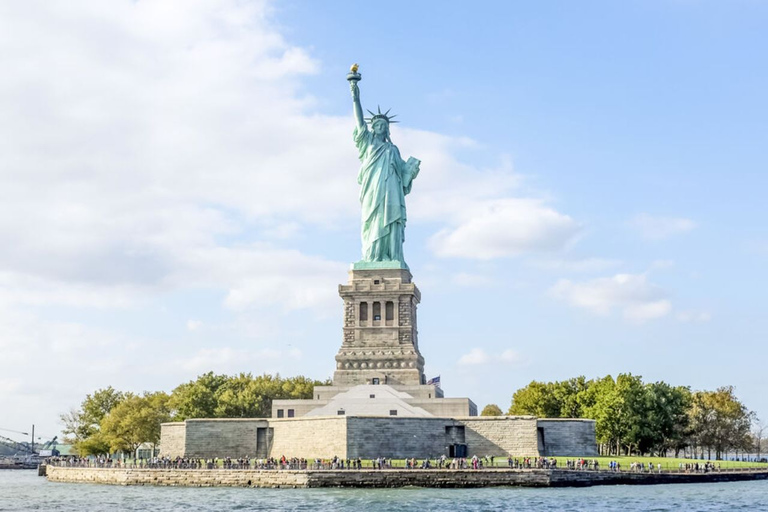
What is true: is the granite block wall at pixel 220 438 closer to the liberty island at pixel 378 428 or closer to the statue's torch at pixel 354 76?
the liberty island at pixel 378 428

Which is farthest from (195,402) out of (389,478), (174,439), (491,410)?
(491,410)

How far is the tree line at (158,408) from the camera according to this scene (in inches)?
3457

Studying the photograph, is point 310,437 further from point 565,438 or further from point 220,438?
point 565,438

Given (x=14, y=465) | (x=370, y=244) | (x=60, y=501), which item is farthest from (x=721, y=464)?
(x=14, y=465)

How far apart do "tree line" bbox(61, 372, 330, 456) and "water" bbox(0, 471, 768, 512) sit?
83.9ft

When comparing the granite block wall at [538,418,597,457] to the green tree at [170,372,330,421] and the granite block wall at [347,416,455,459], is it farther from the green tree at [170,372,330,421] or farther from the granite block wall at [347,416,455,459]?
the green tree at [170,372,330,421]

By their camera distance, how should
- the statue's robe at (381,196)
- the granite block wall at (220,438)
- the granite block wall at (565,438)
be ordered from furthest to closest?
the statue's robe at (381,196), the granite block wall at (220,438), the granite block wall at (565,438)

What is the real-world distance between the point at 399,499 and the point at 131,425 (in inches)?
1680

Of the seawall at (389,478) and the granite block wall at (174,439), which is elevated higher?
the granite block wall at (174,439)

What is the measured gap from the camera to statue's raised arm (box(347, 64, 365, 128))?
8469 cm

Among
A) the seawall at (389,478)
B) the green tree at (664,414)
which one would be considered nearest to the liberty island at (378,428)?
the seawall at (389,478)

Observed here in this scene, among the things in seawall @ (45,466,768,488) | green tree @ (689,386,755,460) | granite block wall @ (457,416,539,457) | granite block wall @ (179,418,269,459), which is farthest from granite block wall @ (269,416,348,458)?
green tree @ (689,386,755,460)

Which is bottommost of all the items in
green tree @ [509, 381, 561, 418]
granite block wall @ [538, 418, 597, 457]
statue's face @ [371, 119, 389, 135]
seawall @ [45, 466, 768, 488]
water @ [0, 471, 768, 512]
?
water @ [0, 471, 768, 512]

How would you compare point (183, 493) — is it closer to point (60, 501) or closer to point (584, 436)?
point (60, 501)
